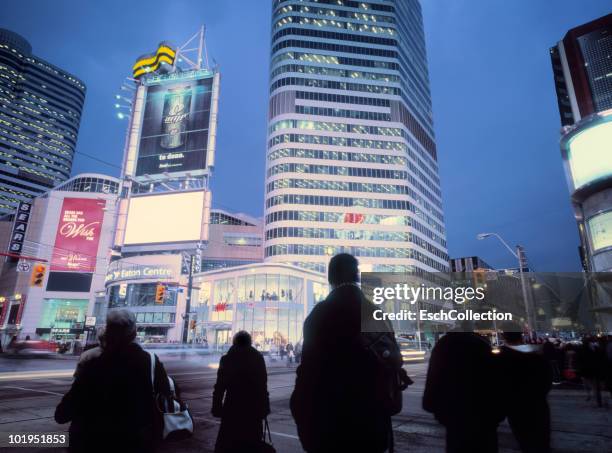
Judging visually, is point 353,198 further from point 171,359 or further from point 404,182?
point 171,359

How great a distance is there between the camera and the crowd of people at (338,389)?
6.54ft

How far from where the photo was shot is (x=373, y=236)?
7531 cm

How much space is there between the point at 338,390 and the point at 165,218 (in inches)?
1728

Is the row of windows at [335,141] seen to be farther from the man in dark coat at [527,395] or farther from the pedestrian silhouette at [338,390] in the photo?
the pedestrian silhouette at [338,390]

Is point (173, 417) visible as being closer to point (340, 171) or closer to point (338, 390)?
point (338, 390)

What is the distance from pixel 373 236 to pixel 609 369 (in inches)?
2638

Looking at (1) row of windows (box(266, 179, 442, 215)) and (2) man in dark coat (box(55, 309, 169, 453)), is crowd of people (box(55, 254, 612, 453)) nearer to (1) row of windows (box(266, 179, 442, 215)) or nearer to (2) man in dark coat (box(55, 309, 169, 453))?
(2) man in dark coat (box(55, 309, 169, 453))

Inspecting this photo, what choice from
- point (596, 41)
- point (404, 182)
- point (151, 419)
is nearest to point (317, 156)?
point (404, 182)

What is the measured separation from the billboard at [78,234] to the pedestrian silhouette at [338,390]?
82960mm

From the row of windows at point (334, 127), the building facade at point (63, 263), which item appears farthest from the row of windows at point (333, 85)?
the building facade at point (63, 263)

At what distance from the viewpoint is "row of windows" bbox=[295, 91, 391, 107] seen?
82.1m

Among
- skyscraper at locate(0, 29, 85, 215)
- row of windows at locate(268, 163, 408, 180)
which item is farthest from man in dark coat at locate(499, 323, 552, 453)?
skyscraper at locate(0, 29, 85, 215)

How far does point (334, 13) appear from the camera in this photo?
9194cm

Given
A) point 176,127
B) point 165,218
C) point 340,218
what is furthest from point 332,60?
point 165,218
